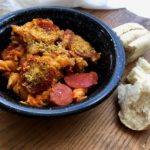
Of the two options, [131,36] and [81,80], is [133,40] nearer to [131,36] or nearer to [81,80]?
[131,36]

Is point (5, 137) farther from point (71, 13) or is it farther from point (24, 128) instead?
point (71, 13)

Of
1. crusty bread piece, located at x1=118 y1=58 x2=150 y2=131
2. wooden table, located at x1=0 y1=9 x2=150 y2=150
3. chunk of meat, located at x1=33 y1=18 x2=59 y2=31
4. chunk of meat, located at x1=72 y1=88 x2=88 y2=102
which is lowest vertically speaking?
wooden table, located at x1=0 y1=9 x2=150 y2=150

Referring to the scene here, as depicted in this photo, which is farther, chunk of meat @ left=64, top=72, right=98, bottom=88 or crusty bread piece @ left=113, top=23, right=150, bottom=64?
crusty bread piece @ left=113, top=23, right=150, bottom=64

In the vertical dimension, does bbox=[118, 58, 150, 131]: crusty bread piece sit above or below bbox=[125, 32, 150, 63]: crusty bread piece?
below

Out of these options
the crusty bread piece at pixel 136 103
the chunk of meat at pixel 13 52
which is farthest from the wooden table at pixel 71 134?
the chunk of meat at pixel 13 52

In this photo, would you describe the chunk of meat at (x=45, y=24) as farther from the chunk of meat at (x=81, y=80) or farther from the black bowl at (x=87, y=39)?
the chunk of meat at (x=81, y=80)

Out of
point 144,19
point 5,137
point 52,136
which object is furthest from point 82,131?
point 144,19

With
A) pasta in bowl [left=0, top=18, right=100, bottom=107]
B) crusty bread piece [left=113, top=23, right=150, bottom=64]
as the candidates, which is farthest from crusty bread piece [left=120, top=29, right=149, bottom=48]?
pasta in bowl [left=0, top=18, right=100, bottom=107]

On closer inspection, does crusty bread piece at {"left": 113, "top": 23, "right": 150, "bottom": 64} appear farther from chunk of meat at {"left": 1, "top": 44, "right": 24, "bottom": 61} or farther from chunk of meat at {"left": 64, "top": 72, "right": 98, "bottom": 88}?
chunk of meat at {"left": 1, "top": 44, "right": 24, "bottom": 61}
